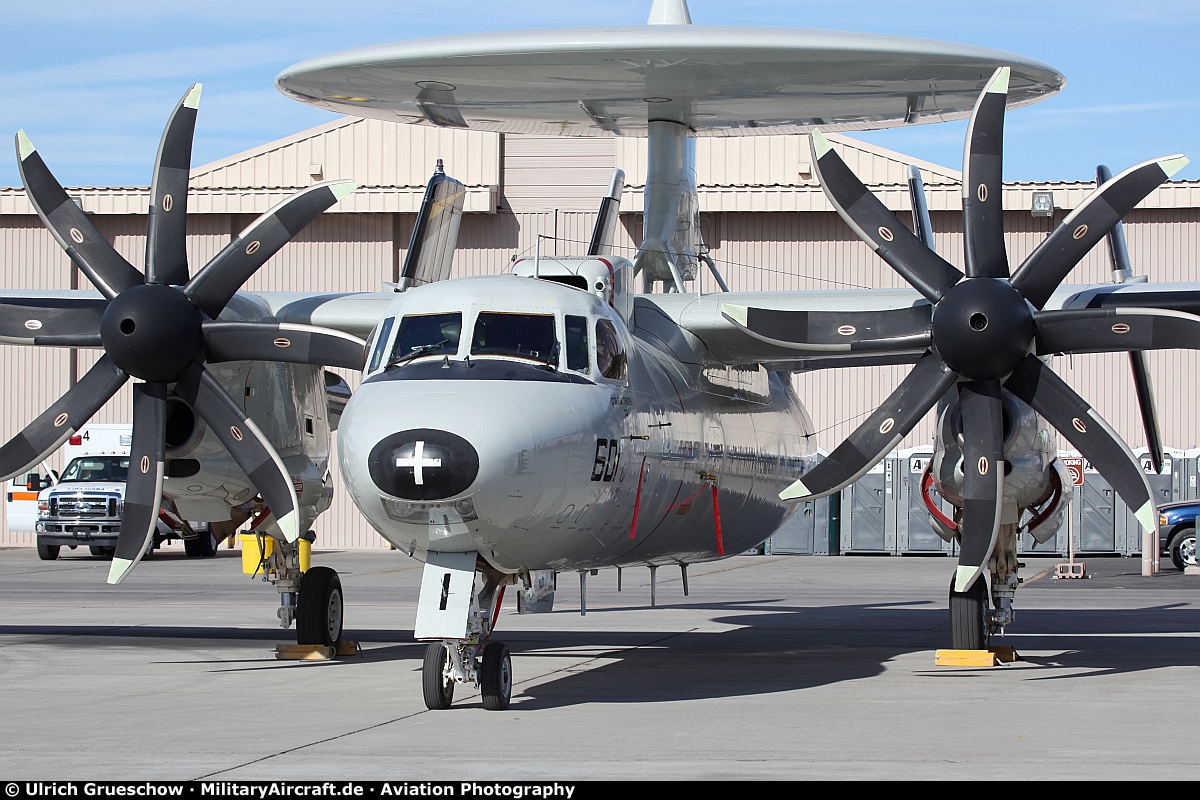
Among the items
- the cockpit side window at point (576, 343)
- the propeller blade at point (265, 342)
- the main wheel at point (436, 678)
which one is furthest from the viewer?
the propeller blade at point (265, 342)

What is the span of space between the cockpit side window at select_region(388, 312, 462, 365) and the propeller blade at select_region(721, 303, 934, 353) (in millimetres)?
3186

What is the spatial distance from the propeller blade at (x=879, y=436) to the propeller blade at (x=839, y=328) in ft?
1.31

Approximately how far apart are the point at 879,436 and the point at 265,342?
601 cm

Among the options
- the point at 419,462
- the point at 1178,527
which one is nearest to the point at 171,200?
the point at 419,462

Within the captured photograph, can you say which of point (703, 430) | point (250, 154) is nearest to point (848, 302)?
point (703, 430)

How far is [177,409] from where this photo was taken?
1487 cm

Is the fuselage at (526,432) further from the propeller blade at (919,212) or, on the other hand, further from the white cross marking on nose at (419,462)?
the propeller blade at (919,212)

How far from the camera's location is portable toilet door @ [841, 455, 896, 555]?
38719 mm

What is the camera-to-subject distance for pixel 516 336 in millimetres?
11648

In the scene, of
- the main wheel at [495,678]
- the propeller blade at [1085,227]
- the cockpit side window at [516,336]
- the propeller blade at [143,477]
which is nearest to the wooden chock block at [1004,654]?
the propeller blade at [1085,227]

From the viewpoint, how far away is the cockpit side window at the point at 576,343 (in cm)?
1181

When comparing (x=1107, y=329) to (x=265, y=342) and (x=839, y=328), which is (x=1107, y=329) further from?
(x=265, y=342)
